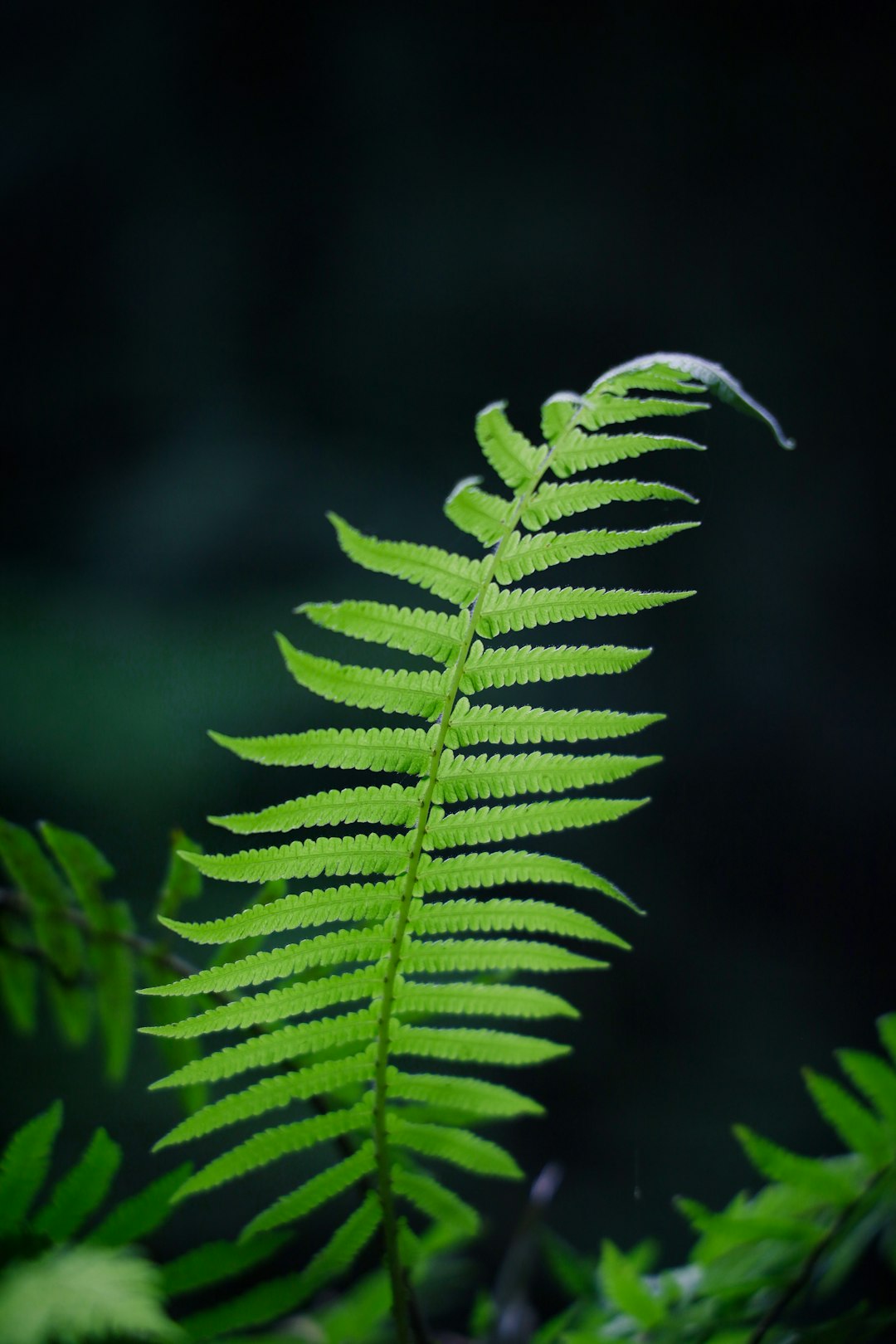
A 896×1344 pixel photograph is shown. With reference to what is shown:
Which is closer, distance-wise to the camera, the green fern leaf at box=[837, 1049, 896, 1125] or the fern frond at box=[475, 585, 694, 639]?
the fern frond at box=[475, 585, 694, 639]

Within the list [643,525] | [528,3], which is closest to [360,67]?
[528,3]

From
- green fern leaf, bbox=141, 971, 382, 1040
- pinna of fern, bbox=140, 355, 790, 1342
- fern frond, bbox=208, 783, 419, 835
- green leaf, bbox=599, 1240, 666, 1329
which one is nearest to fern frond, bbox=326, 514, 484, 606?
pinna of fern, bbox=140, 355, 790, 1342

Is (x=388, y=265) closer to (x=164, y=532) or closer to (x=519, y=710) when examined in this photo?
(x=164, y=532)

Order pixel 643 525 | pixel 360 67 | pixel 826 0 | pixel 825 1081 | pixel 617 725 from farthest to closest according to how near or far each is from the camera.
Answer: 1. pixel 360 67
2. pixel 826 0
3. pixel 643 525
4. pixel 825 1081
5. pixel 617 725

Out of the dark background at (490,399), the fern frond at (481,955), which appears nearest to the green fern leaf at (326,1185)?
the fern frond at (481,955)

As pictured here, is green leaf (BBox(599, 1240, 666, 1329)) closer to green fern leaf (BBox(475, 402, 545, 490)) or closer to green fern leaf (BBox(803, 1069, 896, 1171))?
green fern leaf (BBox(803, 1069, 896, 1171))

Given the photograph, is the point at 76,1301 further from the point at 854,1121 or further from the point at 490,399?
the point at 490,399
